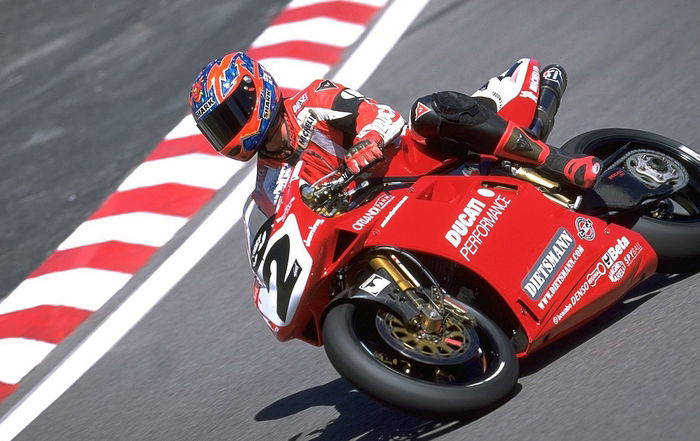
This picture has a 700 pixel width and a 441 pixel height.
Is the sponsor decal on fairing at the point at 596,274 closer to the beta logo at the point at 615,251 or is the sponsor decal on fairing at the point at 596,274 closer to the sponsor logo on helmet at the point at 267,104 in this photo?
the beta logo at the point at 615,251

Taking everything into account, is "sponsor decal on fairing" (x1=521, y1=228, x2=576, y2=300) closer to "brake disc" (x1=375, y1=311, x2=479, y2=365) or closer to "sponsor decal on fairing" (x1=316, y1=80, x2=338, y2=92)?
"brake disc" (x1=375, y1=311, x2=479, y2=365)

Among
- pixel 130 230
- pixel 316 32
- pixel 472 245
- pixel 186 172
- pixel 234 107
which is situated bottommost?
pixel 130 230

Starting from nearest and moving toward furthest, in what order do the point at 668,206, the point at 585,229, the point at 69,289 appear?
the point at 585,229 → the point at 668,206 → the point at 69,289

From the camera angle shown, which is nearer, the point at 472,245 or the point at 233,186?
the point at 472,245

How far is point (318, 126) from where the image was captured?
5254mm

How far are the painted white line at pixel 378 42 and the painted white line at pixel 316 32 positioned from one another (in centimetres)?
18

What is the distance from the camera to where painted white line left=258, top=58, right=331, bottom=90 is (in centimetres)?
950

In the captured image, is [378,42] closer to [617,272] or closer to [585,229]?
[585,229]

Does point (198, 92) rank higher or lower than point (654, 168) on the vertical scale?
higher

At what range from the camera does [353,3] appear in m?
10.4

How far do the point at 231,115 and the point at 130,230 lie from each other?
10.8 feet

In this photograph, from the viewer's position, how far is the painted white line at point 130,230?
7984 millimetres

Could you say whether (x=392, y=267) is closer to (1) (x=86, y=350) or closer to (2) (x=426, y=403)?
Result: (2) (x=426, y=403)

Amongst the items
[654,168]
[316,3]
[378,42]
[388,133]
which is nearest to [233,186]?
[378,42]
